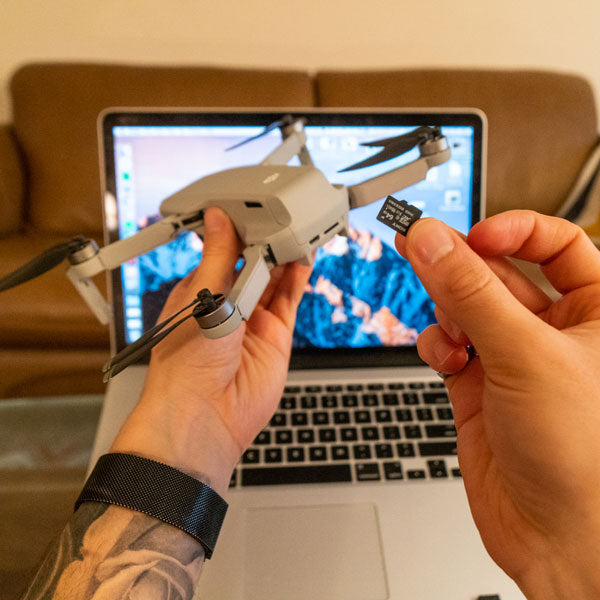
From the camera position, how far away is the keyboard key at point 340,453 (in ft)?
2.06

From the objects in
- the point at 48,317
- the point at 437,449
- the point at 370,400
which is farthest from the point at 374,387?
the point at 48,317

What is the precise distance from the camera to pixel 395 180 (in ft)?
1.64

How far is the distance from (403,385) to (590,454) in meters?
0.38

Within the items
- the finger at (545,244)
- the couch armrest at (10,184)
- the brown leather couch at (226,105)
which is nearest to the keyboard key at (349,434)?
the finger at (545,244)

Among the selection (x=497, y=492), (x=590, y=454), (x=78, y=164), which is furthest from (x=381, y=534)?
(x=78, y=164)

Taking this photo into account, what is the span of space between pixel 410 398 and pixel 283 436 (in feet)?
0.64

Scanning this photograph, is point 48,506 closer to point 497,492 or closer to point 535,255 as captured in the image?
point 497,492

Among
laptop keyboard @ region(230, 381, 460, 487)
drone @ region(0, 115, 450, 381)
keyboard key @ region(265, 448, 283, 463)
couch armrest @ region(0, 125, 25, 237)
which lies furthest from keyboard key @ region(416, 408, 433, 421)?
couch armrest @ region(0, 125, 25, 237)

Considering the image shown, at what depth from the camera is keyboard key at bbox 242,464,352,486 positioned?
0.60 m

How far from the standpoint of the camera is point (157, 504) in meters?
0.43

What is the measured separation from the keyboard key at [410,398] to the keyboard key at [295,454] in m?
0.17

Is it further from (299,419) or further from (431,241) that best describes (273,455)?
(431,241)

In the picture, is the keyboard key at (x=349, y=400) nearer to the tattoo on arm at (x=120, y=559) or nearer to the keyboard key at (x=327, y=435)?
the keyboard key at (x=327, y=435)

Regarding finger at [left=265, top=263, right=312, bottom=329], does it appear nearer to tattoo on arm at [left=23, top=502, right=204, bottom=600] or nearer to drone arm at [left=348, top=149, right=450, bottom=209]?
drone arm at [left=348, top=149, right=450, bottom=209]
